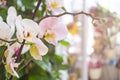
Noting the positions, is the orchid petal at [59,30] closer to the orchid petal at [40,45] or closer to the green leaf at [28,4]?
the orchid petal at [40,45]

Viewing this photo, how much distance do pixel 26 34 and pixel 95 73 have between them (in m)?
1.44

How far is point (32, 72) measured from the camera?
87cm

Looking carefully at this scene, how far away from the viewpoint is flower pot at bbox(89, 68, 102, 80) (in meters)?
1.81

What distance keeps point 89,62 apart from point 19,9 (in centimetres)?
100

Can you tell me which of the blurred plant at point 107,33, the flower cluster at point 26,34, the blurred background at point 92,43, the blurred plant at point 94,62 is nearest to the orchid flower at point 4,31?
the flower cluster at point 26,34

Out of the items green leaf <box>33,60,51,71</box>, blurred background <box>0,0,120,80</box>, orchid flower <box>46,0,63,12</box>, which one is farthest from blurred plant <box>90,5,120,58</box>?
orchid flower <box>46,0,63,12</box>

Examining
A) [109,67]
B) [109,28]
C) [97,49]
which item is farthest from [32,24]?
[109,67]

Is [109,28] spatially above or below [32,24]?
below

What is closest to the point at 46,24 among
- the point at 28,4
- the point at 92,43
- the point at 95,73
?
the point at 28,4

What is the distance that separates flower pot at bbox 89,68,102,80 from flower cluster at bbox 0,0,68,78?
4.33 ft

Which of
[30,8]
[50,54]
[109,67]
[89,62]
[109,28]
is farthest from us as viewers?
[109,67]

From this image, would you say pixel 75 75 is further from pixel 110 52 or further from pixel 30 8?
pixel 30 8

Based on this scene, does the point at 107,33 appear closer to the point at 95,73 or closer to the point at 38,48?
the point at 95,73

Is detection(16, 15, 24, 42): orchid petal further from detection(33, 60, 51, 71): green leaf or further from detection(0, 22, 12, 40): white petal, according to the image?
detection(33, 60, 51, 71): green leaf
